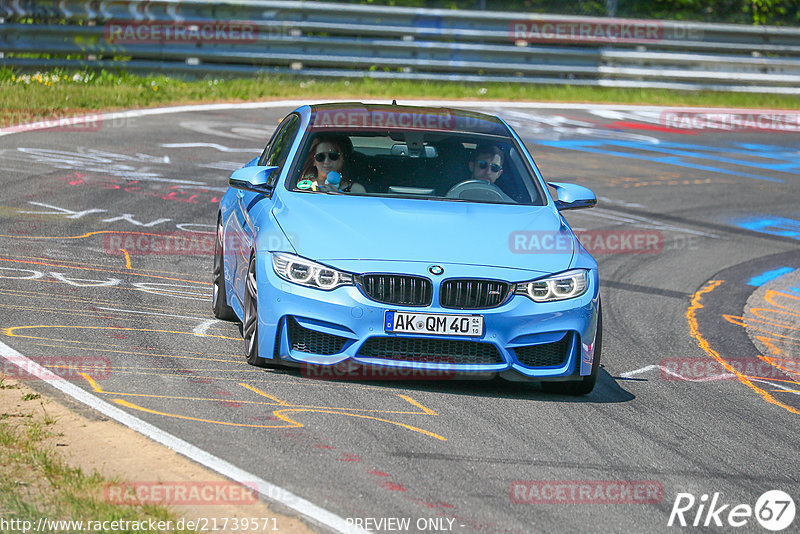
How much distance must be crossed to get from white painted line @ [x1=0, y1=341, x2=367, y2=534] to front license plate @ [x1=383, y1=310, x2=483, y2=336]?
60.1 inches

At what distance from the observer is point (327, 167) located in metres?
8.22

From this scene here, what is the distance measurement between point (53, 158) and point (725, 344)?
29.4ft

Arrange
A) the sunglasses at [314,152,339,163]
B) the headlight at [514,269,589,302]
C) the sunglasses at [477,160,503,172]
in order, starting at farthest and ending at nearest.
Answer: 1. the sunglasses at [477,160,503,172]
2. the sunglasses at [314,152,339,163]
3. the headlight at [514,269,589,302]

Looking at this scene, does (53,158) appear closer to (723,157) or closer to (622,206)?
(622,206)

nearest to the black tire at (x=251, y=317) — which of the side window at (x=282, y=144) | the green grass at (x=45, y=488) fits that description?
the side window at (x=282, y=144)

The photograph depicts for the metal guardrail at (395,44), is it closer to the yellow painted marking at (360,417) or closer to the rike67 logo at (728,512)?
the yellow painted marking at (360,417)

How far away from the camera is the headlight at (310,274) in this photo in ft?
22.2

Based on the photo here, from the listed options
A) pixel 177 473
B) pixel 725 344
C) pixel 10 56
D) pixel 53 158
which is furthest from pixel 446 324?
pixel 10 56

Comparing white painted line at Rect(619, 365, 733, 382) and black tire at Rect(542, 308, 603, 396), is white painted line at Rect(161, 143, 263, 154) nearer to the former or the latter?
white painted line at Rect(619, 365, 733, 382)

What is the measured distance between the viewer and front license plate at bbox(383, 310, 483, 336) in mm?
6727

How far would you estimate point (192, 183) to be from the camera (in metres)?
14.4

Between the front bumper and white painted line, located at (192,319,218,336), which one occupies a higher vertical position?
the front bumper

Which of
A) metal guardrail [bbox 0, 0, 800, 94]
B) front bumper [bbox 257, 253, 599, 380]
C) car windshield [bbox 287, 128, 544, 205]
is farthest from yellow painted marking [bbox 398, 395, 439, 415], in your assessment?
metal guardrail [bbox 0, 0, 800, 94]

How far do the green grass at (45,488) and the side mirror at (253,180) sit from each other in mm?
2712
